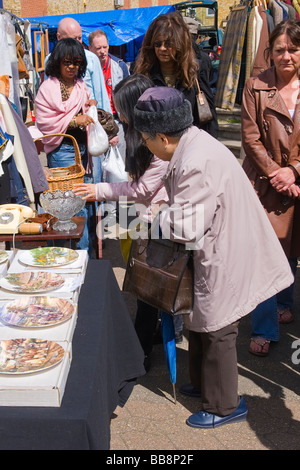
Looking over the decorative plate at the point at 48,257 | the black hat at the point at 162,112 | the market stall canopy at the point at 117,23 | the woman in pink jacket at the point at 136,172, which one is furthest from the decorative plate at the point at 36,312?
the market stall canopy at the point at 117,23

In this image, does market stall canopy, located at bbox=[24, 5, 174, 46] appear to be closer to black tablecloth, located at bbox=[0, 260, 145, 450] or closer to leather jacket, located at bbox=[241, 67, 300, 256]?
leather jacket, located at bbox=[241, 67, 300, 256]

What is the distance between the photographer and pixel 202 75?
148 inches

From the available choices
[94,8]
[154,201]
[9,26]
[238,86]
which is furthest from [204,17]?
[154,201]

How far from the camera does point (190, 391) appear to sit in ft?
9.18

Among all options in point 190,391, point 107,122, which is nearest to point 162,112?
point 190,391

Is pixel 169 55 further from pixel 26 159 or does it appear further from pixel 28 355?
pixel 28 355

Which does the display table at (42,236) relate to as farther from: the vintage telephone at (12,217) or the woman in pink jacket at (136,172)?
the woman in pink jacket at (136,172)

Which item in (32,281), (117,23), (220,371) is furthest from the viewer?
(117,23)

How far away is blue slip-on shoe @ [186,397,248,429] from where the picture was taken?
2504mm

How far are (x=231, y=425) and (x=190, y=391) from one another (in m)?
0.32

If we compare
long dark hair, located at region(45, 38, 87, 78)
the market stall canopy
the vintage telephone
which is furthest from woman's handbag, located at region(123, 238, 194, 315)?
the market stall canopy

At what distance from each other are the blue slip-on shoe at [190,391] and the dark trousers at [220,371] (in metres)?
0.26

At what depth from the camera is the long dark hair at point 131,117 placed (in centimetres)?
252
